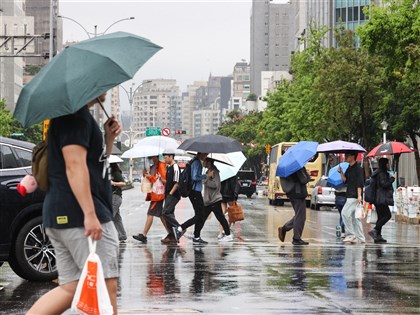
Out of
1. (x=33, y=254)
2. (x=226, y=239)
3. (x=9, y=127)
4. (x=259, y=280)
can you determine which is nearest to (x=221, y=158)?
(x=226, y=239)

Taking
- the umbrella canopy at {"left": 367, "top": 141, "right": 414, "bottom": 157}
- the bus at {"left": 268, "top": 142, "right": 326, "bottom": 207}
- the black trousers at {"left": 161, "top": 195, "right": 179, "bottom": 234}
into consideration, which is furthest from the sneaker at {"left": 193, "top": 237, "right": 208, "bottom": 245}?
the bus at {"left": 268, "top": 142, "right": 326, "bottom": 207}

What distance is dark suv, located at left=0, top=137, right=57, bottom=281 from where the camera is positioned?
1215 cm

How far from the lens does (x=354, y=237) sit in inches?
822

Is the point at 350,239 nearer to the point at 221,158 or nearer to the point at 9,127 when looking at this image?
the point at 221,158

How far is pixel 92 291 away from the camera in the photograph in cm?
642

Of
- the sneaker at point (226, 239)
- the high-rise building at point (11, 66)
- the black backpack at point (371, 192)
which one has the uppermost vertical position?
the high-rise building at point (11, 66)

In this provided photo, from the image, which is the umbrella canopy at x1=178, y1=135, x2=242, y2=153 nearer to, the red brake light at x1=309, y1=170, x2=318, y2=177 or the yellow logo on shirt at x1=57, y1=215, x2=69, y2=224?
the yellow logo on shirt at x1=57, y1=215, x2=69, y2=224

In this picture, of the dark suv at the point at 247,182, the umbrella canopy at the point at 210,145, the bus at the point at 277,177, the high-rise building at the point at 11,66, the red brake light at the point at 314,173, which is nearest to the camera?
the umbrella canopy at the point at 210,145

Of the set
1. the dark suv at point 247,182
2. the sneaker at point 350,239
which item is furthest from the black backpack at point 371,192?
the dark suv at point 247,182

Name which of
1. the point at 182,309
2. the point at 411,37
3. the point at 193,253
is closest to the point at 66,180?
the point at 182,309

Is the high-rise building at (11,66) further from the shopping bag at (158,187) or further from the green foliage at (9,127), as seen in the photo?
the shopping bag at (158,187)

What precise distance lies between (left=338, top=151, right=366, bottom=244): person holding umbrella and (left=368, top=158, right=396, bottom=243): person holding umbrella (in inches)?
34.6

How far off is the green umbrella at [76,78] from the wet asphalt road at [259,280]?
3.57 m

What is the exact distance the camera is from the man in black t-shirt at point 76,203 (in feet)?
21.1
